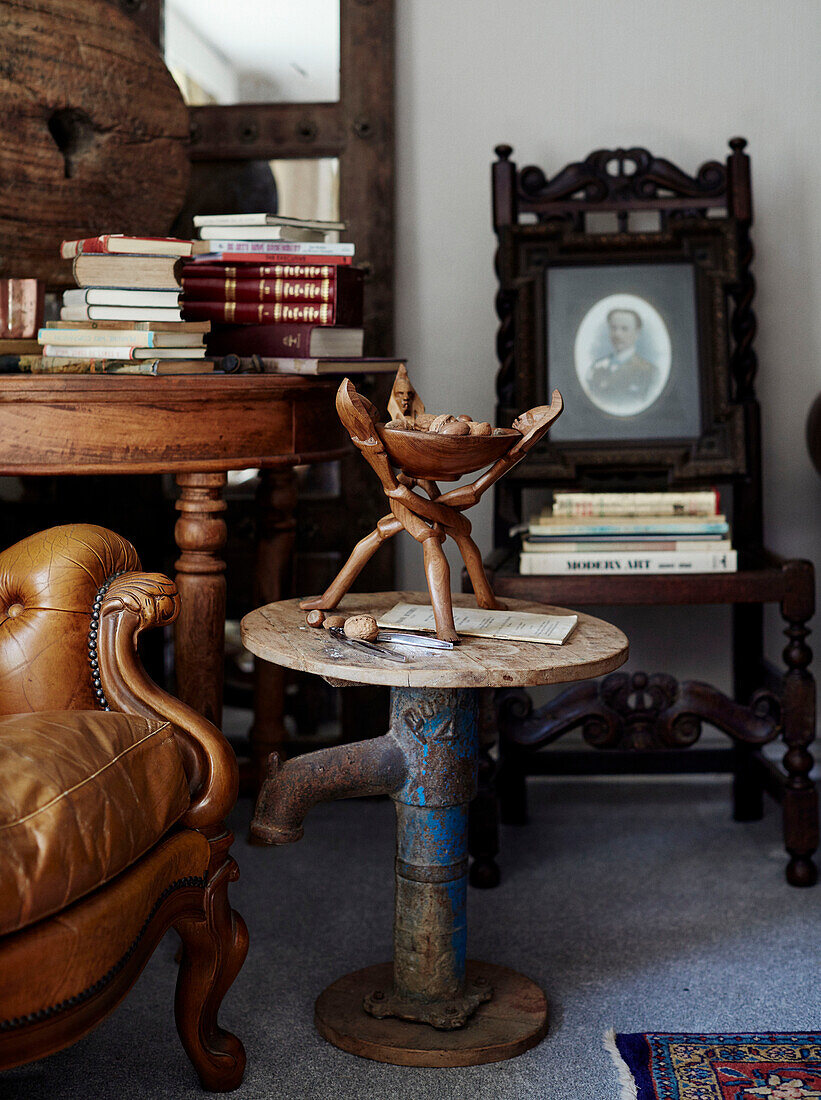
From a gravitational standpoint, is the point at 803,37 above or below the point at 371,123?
above

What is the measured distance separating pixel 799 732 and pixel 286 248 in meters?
1.26

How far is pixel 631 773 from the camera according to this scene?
238cm

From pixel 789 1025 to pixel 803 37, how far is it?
1.98 metres

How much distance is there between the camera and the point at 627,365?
7.33 feet

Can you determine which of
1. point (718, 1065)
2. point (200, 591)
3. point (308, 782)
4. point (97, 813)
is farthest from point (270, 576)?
point (718, 1065)

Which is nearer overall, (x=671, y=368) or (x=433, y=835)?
(x=433, y=835)

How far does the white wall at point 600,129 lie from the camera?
95.9 inches

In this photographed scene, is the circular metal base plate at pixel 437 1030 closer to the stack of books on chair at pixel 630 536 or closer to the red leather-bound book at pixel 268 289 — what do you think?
the stack of books on chair at pixel 630 536

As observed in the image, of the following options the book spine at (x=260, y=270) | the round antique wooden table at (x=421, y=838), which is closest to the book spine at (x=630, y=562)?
the round antique wooden table at (x=421, y=838)

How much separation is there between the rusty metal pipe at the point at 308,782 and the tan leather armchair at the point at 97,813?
82 millimetres

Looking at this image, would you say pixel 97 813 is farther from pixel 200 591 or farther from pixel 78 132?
pixel 78 132

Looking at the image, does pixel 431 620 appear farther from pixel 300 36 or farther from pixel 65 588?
pixel 300 36

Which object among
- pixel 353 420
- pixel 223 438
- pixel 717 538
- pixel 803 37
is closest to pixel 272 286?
pixel 223 438

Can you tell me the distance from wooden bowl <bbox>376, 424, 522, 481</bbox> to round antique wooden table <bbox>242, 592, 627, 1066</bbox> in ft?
0.77
